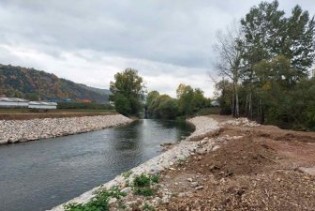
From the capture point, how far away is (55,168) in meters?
17.6

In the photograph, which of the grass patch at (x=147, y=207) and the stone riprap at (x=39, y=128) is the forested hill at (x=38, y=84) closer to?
the stone riprap at (x=39, y=128)

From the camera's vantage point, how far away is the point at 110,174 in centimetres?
1636

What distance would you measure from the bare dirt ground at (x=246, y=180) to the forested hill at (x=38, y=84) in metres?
96.6

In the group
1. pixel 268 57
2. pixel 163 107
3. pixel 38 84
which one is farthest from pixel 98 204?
pixel 38 84

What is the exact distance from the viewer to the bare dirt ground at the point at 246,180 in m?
8.09

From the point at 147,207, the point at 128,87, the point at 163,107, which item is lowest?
the point at 147,207

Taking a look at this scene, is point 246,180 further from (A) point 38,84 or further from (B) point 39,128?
(A) point 38,84

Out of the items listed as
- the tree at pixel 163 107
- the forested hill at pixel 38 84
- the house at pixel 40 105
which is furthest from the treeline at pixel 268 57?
the forested hill at pixel 38 84

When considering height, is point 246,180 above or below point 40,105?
below

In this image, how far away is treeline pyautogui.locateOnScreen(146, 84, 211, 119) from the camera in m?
82.9

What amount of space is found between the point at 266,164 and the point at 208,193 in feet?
15.5

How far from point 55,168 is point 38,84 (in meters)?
122

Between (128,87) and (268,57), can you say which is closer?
(268,57)

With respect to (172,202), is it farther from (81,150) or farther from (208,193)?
(81,150)
